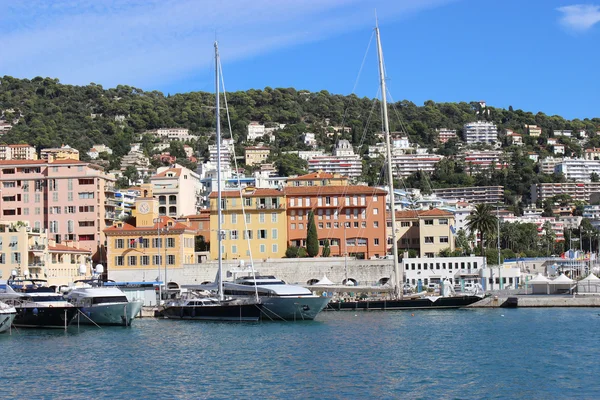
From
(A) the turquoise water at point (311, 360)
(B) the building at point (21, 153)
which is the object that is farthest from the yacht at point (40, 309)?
(B) the building at point (21, 153)

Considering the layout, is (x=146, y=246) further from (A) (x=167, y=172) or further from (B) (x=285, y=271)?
(A) (x=167, y=172)

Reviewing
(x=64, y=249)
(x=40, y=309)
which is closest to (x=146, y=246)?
(x=64, y=249)

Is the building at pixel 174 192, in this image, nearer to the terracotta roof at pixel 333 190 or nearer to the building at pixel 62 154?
the building at pixel 62 154

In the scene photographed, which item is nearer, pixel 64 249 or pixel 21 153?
pixel 64 249

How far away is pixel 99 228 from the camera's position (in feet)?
319

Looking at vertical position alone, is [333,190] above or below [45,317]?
above

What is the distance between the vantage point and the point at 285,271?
88750 millimetres

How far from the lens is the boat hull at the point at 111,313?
5816 cm

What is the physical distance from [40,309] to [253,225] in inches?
1600

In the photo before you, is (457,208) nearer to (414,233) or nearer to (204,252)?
(414,233)

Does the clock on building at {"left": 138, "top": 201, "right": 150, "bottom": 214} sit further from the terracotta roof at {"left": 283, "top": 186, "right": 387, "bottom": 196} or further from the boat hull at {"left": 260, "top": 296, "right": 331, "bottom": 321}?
the boat hull at {"left": 260, "top": 296, "right": 331, "bottom": 321}

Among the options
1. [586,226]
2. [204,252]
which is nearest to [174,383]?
[204,252]

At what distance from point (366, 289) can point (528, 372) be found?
119 ft

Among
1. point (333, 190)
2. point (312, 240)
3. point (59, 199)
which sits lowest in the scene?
point (312, 240)
